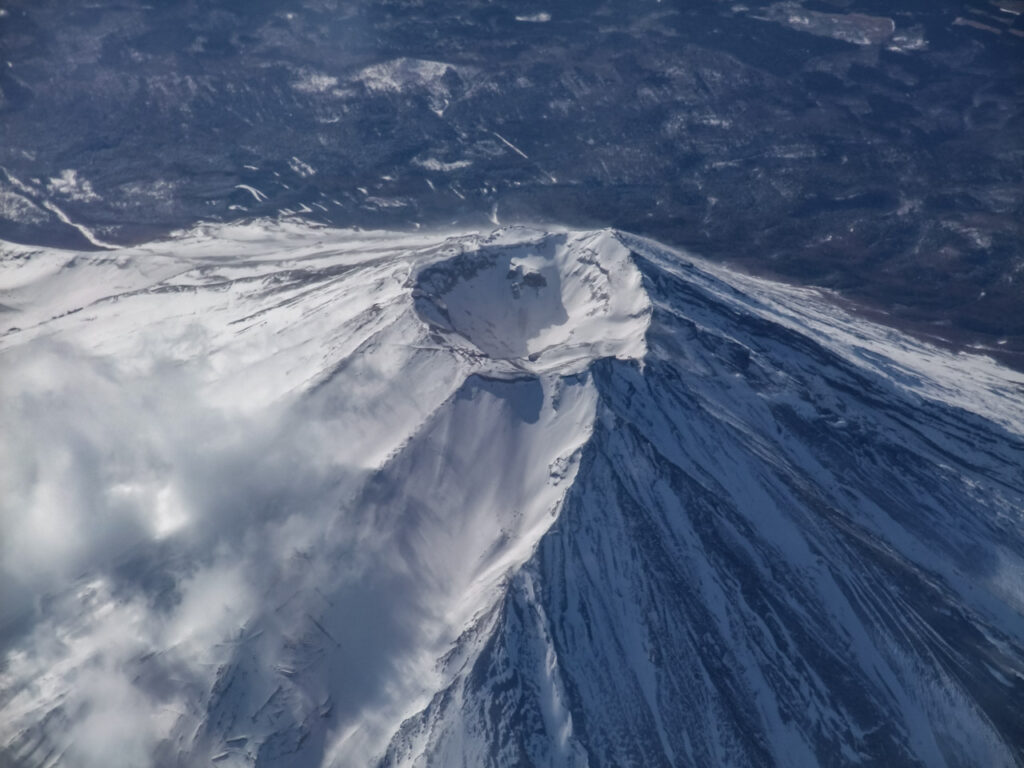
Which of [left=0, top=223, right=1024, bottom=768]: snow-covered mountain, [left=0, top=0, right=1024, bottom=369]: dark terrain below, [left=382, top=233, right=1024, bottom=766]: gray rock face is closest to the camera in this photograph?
[left=382, top=233, right=1024, bottom=766]: gray rock face

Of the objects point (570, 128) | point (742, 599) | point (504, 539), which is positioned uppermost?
point (504, 539)

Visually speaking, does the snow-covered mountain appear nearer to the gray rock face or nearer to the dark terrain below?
the gray rock face

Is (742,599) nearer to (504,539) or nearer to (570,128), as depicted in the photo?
(504,539)

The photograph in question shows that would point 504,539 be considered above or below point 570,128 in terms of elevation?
above

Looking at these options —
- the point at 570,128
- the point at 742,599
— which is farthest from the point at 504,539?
the point at 570,128

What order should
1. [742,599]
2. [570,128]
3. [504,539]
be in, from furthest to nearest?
[570,128]
[504,539]
[742,599]

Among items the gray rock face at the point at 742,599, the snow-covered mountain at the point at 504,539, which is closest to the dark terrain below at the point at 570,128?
the gray rock face at the point at 742,599

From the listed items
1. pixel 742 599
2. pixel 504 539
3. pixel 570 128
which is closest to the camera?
pixel 742 599

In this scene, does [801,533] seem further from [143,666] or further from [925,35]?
[925,35]

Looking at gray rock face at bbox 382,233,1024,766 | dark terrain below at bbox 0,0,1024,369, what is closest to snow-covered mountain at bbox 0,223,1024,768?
gray rock face at bbox 382,233,1024,766
